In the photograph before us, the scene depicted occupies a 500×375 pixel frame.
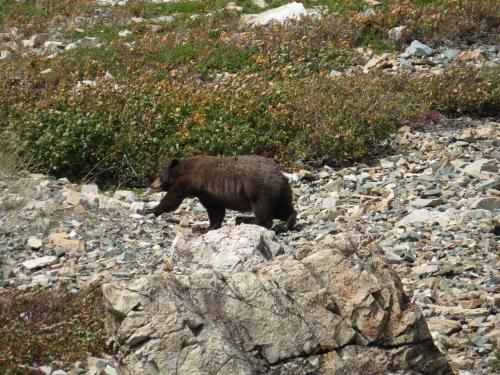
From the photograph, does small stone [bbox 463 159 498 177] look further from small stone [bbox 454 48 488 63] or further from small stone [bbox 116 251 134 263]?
small stone [bbox 454 48 488 63]

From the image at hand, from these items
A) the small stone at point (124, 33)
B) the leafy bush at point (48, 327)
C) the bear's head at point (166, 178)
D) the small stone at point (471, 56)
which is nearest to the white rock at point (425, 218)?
the bear's head at point (166, 178)

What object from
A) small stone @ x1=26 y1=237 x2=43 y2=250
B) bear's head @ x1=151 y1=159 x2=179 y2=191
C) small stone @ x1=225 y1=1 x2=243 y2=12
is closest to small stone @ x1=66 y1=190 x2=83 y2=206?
bear's head @ x1=151 y1=159 x2=179 y2=191

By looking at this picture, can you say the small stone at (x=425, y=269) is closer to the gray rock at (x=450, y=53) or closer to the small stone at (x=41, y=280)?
the small stone at (x=41, y=280)

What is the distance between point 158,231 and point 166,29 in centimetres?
1189

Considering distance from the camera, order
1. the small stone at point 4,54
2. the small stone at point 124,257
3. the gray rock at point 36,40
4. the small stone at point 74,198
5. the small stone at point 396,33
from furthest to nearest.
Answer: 1. the gray rock at point 36,40
2. the small stone at point 4,54
3. the small stone at point 396,33
4. the small stone at point 74,198
5. the small stone at point 124,257

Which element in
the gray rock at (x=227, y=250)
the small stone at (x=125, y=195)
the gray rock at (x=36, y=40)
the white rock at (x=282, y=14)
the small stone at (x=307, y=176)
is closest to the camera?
the gray rock at (x=227, y=250)

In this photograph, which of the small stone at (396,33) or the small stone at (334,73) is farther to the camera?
the small stone at (396,33)

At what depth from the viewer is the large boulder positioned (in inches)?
261

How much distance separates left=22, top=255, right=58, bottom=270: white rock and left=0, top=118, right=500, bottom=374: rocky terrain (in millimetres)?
11

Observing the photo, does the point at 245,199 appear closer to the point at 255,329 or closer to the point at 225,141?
the point at 225,141

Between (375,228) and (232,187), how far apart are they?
5.96 ft

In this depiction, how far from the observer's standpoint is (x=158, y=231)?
11.6 m

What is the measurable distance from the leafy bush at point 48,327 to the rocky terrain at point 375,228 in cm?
77

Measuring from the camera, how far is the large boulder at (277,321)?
21.8 ft
